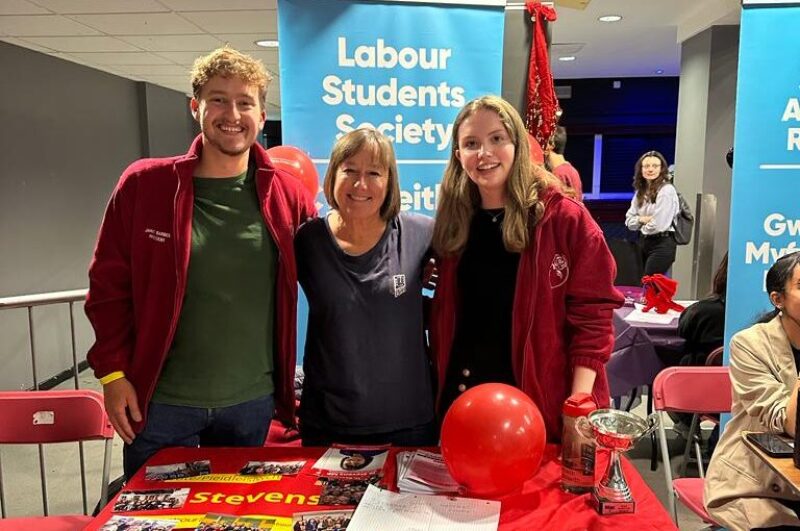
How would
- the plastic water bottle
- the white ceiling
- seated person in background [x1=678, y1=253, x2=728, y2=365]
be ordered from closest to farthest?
the plastic water bottle, seated person in background [x1=678, y1=253, x2=728, y2=365], the white ceiling

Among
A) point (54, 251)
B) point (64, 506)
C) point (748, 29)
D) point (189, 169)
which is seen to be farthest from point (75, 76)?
point (748, 29)

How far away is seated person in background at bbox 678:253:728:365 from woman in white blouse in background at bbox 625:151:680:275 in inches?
98.2

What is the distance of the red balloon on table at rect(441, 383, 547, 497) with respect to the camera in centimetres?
127

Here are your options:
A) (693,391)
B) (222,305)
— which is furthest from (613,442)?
(693,391)

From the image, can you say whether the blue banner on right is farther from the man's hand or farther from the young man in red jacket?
the man's hand

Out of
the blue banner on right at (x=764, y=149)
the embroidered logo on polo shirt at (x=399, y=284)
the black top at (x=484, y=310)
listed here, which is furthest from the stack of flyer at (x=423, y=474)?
the blue banner on right at (x=764, y=149)

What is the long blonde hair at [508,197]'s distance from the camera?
1.63m

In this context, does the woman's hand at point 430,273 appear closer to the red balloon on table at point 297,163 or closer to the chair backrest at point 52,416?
the red balloon on table at point 297,163

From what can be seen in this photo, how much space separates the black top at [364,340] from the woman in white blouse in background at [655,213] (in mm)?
4528

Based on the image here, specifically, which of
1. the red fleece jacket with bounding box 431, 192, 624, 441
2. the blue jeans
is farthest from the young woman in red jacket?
the blue jeans

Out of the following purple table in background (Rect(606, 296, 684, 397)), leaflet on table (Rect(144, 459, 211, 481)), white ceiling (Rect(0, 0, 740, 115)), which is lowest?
purple table in background (Rect(606, 296, 684, 397))

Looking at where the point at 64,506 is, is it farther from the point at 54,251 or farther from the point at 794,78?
the point at 794,78

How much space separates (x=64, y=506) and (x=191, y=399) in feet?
7.10

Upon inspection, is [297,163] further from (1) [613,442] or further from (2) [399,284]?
(1) [613,442]
